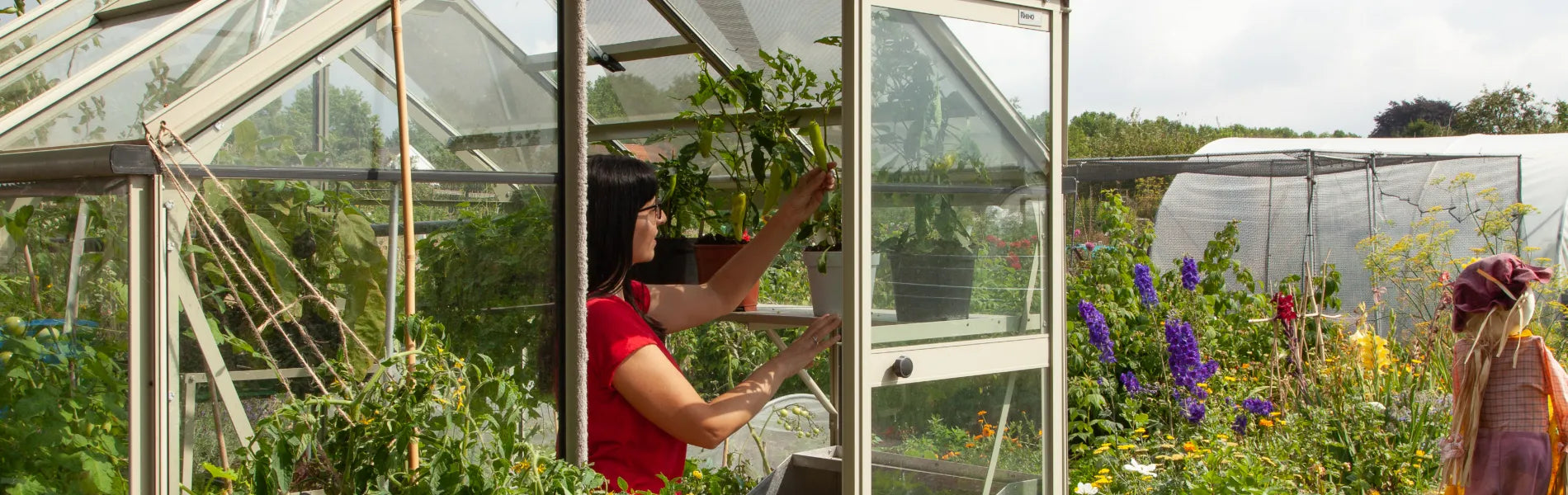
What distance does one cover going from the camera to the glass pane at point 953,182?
203 centimetres

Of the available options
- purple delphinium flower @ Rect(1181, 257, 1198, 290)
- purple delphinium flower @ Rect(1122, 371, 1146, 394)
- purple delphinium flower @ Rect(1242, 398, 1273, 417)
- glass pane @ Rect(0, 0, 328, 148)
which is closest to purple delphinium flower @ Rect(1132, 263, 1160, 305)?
purple delphinium flower @ Rect(1181, 257, 1198, 290)

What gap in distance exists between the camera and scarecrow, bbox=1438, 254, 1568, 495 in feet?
9.20

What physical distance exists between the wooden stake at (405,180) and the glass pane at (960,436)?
0.84 metres

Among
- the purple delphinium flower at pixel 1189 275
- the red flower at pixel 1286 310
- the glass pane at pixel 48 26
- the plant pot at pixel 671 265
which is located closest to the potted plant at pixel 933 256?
the plant pot at pixel 671 265

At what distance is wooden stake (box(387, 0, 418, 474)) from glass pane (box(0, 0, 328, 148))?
160 millimetres

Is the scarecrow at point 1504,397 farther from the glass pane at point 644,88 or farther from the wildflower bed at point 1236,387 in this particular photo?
the glass pane at point 644,88

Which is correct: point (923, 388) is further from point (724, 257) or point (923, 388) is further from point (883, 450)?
point (724, 257)

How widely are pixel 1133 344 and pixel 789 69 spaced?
2803 millimetres

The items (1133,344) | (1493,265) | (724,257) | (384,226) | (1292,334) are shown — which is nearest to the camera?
(384,226)

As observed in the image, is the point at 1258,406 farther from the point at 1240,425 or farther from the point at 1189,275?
the point at 1189,275

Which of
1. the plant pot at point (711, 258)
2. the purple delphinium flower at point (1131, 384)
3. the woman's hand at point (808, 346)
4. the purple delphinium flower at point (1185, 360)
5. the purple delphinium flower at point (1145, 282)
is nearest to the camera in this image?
the woman's hand at point (808, 346)

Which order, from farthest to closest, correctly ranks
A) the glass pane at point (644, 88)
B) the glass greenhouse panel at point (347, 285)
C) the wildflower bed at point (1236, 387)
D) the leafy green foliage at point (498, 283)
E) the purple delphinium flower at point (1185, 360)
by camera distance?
the purple delphinium flower at point (1185, 360), the wildflower bed at point (1236, 387), the glass pane at point (644, 88), the leafy green foliage at point (498, 283), the glass greenhouse panel at point (347, 285)

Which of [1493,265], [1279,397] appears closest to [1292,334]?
[1279,397]

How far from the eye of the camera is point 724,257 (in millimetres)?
2617
